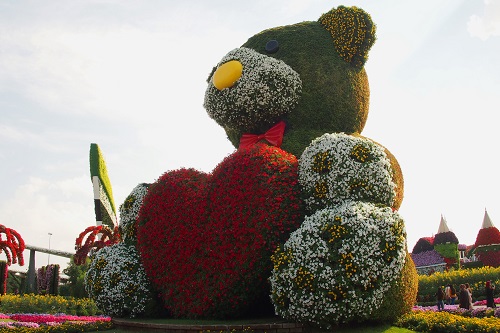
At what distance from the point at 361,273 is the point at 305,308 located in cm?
99

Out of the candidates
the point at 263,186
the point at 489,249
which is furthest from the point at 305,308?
the point at 489,249

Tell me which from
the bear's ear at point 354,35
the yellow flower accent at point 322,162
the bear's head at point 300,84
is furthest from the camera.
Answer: the bear's ear at point 354,35

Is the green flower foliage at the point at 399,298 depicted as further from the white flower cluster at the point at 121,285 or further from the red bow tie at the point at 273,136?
the white flower cluster at the point at 121,285

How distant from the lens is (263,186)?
8664 mm

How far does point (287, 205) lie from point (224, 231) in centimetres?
119

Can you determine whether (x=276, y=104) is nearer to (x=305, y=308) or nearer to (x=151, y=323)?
(x=305, y=308)

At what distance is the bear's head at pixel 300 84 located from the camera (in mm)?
9789

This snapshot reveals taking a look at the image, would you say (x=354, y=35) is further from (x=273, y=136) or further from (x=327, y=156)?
(x=327, y=156)

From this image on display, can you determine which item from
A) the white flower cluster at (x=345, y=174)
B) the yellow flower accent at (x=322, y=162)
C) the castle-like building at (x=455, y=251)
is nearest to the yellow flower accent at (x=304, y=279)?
the white flower cluster at (x=345, y=174)

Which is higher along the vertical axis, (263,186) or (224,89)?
(224,89)

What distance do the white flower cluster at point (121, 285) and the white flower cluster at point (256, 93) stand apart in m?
3.50

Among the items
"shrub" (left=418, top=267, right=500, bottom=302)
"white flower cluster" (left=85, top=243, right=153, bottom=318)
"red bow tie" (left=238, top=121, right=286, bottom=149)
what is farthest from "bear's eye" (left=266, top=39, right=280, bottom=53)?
"shrub" (left=418, top=267, right=500, bottom=302)

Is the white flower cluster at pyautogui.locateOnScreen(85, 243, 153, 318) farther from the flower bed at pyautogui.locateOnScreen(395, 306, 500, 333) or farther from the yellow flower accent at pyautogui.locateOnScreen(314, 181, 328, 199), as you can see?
the flower bed at pyautogui.locateOnScreen(395, 306, 500, 333)

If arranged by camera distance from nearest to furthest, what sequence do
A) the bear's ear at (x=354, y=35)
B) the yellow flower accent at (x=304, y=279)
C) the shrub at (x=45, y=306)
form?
the yellow flower accent at (x=304, y=279), the bear's ear at (x=354, y=35), the shrub at (x=45, y=306)
